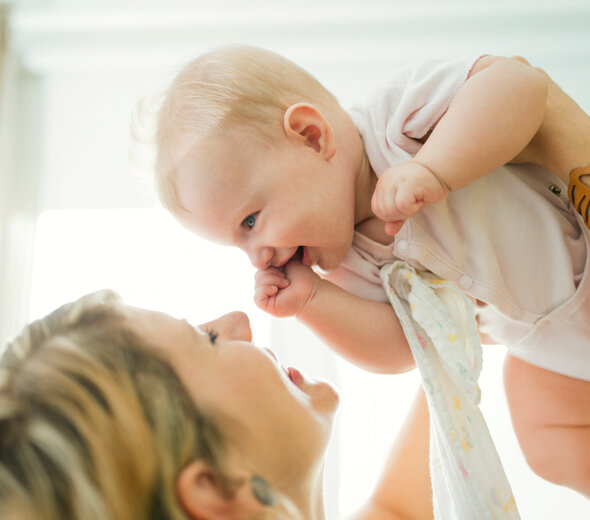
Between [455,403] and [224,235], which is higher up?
[224,235]

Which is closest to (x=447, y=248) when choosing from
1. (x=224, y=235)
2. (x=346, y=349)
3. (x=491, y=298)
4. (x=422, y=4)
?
(x=491, y=298)

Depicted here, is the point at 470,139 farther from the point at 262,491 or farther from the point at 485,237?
the point at 262,491

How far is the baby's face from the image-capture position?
82 centimetres

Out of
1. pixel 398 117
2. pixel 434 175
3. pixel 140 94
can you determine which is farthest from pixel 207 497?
pixel 140 94

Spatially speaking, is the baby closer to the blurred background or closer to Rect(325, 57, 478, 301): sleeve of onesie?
Rect(325, 57, 478, 301): sleeve of onesie

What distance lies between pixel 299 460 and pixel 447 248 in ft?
1.29

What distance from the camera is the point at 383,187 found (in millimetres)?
757

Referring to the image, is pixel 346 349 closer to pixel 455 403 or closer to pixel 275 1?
pixel 455 403

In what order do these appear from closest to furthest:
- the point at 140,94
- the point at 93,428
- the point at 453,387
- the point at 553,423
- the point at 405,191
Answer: the point at 93,428 < the point at 405,191 < the point at 453,387 < the point at 553,423 < the point at 140,94

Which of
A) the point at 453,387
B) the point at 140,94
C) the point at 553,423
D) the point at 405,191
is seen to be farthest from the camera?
the point at 140,94

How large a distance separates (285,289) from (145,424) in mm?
359

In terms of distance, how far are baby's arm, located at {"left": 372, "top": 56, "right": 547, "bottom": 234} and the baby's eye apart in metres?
0.19

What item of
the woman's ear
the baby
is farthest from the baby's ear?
the woman's ear

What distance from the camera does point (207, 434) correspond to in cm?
60
